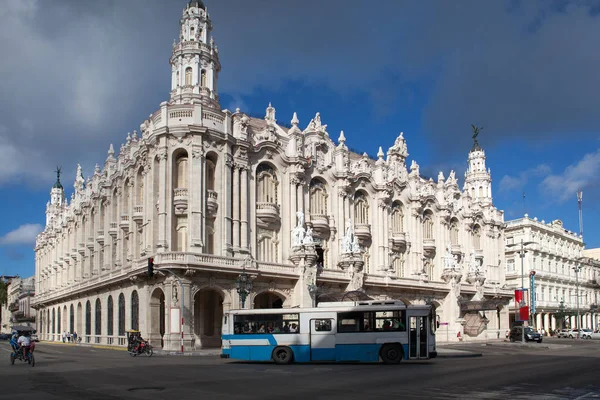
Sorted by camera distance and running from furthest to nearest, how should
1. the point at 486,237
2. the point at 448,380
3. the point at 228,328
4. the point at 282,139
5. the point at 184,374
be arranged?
the point at 486,237
the point at 282,139
the point at 228,328
the point at 184,374
the point at 448,380

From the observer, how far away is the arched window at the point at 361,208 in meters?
63.7

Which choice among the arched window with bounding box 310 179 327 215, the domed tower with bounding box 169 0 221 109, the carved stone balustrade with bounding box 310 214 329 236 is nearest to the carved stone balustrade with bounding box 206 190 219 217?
the domed tower with bounding box 169 0 221 109

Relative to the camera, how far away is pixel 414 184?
233 feet

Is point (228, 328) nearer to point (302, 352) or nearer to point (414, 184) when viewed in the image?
point (302, 352)

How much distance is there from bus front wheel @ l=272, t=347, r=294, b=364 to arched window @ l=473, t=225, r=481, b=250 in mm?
55772

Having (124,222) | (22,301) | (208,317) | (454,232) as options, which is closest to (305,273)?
(208,317)

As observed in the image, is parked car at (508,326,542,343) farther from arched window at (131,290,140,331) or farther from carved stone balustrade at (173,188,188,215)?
arched window at (131,290,140,331)

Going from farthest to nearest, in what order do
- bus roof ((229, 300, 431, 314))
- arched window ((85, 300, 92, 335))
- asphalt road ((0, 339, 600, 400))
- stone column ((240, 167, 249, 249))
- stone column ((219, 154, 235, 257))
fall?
arched window ((85, 300, 92, 335))
stone column ((240, 167, 249, 249))
stone column ((219, 154, 235, 257))
bus roof ((229, 300, 431, 314))
asphalt road ((0, 339, 600, 400))

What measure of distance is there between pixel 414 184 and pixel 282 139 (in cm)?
2056

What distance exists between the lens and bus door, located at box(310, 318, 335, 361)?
3055cm

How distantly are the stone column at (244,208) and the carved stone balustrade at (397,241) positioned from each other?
20.0m

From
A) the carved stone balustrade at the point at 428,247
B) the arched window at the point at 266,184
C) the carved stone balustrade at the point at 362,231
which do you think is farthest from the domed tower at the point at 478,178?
the arched window at the point at 266,184

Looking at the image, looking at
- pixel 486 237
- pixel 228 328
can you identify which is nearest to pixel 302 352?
pixel 228 328

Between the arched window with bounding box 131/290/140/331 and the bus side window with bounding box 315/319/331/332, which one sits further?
the arched window with bounding box 131/290/140/331
